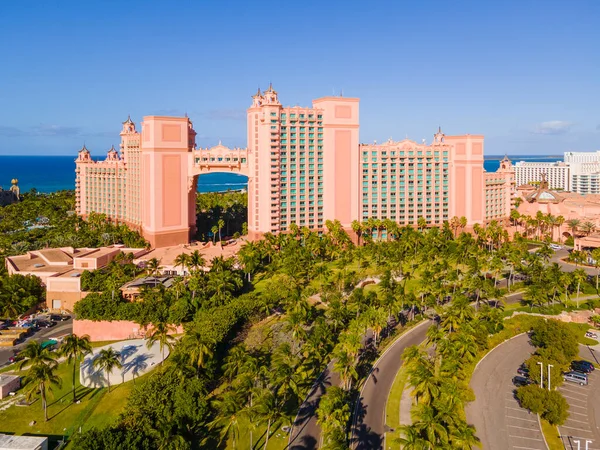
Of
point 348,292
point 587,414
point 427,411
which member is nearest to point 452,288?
point 348,292

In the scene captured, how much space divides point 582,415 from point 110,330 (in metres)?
54.3

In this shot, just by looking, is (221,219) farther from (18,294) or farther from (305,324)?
(305,324)

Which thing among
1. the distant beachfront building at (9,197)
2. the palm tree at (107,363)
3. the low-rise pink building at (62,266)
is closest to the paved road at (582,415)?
the palm tree at (107,363)

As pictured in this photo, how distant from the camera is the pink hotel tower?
103m

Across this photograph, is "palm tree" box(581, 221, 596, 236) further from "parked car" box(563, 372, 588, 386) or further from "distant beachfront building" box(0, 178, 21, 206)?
"distant beachfront building" box(0, 178, 21, 206)

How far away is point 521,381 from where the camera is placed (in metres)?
53.3

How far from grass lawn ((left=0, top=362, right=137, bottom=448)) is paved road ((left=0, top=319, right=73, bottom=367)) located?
35.3 ft

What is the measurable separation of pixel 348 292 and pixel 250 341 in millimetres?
22215

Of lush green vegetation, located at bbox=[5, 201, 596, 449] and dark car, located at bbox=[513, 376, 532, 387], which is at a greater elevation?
lush green vegetation, located at bbox=[5, 201, 596, 449]

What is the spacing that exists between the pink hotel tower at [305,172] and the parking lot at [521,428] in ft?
203

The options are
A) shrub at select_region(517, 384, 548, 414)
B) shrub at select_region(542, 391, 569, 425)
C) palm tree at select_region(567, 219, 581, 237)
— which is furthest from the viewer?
palm tree at select_region(567, 219, 581, 237)

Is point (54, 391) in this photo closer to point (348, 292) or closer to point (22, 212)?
point (348, 292)

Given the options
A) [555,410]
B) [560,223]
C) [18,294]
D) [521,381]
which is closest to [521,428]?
[555,410]

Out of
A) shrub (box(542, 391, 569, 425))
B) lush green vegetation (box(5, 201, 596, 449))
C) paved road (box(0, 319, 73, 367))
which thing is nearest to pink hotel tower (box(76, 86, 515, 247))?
lush green vegetation (box(5, 201, 596, 449))
